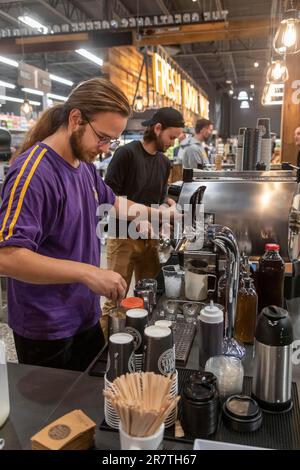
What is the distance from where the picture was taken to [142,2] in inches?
329

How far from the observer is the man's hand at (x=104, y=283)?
1271mm

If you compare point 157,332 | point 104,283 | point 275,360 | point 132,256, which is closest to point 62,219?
point 104,283

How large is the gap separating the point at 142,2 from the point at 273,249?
819cm

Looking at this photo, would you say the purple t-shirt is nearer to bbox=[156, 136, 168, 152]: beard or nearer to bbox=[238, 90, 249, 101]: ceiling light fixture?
bbox=[156, 136, 168, 152]: beard

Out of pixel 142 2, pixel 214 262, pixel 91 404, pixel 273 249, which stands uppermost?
pixel 142 2

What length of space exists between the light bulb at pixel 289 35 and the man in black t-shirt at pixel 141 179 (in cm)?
102

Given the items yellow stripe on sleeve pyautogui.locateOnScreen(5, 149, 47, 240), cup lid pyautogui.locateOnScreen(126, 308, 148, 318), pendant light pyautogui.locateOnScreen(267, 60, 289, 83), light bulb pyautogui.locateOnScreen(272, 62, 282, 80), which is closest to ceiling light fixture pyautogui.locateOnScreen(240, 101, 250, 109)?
pendant light pyautogui.locateOnScreen(267, 60, 289, 83)

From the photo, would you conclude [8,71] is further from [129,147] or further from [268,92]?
[129,147]

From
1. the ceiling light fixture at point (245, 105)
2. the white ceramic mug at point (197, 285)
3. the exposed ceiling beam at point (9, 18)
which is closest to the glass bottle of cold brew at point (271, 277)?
the white ceramic mug at point (197, 285)

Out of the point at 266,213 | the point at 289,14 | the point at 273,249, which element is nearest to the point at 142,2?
the point at 289,14

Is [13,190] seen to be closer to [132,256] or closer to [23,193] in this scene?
[23,193]

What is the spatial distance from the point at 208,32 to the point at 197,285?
252 inches

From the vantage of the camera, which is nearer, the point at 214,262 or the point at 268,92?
the point at 214,262

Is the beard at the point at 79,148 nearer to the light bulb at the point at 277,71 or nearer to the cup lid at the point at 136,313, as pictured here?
the cup lid at the point at 136,313
